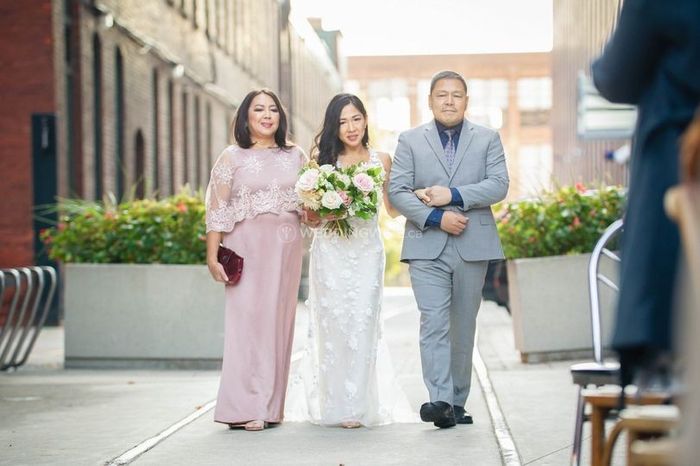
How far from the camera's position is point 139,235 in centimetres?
1355

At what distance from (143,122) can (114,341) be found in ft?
55.6

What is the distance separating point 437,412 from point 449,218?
110 cm

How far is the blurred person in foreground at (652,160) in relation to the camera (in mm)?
2678

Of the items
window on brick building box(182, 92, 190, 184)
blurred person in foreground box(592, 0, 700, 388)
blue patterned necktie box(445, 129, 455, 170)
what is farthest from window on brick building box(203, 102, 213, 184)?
blurred person in foreground box(592, 0, 700, 388)

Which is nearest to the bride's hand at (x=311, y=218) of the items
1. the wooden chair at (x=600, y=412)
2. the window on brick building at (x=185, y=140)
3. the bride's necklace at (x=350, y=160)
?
the bride's necklace at (x=350, y=160)

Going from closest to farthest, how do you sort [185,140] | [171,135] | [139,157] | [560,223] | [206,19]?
[560,223]
[139,157]
[171,135]
[185,140]
[206,19]

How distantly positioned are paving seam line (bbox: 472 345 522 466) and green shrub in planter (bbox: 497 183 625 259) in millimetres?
1337

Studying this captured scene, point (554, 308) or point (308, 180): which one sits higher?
point (308, 180)

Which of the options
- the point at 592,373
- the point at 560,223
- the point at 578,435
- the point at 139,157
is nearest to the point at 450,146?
the point at 578,435

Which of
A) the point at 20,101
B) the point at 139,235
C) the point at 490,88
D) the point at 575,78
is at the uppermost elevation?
the point at 490,88

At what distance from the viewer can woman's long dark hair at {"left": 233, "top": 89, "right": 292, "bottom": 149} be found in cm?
888

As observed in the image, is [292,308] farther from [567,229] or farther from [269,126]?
[567,229]

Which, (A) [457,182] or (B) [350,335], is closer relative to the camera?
(A) [457,182]

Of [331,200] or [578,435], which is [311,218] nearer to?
[331,200]
